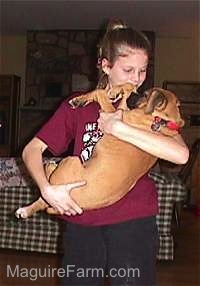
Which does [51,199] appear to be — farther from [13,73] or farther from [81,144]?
[13,73]

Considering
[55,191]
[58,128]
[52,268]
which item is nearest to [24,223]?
[52,268]

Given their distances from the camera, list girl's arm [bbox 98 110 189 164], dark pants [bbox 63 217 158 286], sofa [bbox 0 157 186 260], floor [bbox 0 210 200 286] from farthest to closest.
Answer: sofa [bbox 0 157 186 260]
floor [bbox 0 210 200 286]
dark pants [bbox 63 217 158 286]
girl's arm [bbox 98 110 189 164]

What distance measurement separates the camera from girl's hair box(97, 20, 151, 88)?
3.85 ft

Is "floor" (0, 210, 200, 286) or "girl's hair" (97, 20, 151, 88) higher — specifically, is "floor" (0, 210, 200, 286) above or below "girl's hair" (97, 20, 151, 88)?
below

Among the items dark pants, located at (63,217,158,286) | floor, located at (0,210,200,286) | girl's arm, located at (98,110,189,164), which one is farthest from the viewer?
floor, located at (0,210,200,286)

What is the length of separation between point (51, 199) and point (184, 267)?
2211mm

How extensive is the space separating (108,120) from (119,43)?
0.19m

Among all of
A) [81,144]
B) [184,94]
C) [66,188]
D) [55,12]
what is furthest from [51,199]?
[184,94]

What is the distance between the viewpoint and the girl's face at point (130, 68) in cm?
117

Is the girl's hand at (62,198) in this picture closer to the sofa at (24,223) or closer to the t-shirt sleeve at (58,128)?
the t-shirt sleeve at (58,128)

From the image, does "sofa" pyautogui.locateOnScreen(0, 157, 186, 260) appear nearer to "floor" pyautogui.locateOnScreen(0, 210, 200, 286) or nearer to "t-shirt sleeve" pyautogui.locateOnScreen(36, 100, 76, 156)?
"floor" pyautogui.locateOnScreen(0, 210, 200, 286)

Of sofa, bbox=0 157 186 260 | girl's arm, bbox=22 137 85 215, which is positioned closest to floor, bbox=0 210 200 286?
sofa, bbox=0 157 186 260

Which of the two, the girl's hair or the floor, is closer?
the girl's hair

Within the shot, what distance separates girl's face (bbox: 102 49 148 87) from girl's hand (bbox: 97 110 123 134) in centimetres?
9
